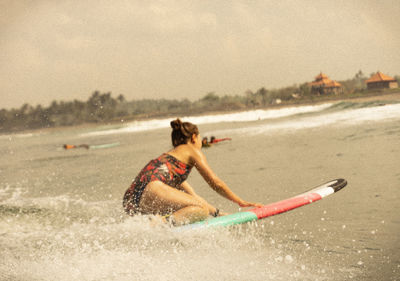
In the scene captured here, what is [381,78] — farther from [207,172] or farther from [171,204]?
[171,204]

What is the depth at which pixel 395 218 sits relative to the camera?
4.30 metres

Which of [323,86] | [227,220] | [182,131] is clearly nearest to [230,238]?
[227,220]

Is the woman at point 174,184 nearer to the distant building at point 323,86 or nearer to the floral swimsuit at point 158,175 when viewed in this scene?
the floral swimsuit at point 158,175

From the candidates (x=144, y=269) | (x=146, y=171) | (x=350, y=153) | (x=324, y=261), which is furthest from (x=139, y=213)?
(x=350, y=153)

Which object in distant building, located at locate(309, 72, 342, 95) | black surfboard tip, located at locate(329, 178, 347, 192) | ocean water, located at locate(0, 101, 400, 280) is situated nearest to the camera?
ocean water, located at locate(0, 101, 400, 280)

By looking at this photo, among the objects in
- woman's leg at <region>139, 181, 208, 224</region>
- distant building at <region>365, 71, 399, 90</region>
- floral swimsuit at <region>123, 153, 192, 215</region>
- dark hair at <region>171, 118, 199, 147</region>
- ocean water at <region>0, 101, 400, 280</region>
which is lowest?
ocean water at <region>0, 101, 400, 280</region>

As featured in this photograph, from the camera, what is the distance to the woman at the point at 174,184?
12.6 ft

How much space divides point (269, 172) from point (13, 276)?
5.34 meters

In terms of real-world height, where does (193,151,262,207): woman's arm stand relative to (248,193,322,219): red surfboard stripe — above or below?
above

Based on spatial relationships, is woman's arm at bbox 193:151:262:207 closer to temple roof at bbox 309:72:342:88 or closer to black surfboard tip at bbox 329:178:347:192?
black surfboard tip at bbox 329:178:347:192

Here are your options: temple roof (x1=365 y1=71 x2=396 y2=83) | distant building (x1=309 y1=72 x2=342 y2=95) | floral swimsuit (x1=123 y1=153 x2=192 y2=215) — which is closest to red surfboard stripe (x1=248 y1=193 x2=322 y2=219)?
floral swimsuit (x1=123 y1=153 x2=192 y2=215)

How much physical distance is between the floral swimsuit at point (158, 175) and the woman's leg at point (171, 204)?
0.06 metres

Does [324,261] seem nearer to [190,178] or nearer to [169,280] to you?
[169,280]

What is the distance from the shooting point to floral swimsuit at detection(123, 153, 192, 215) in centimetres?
387
